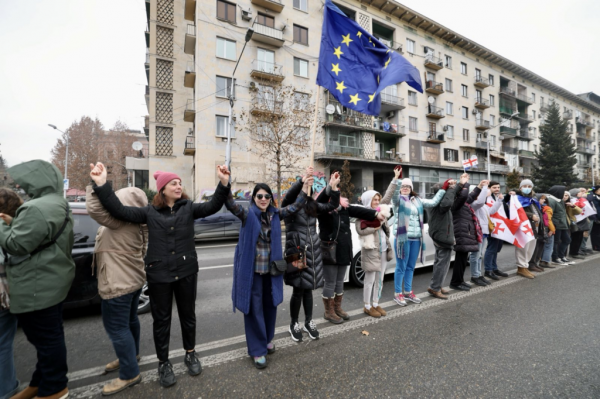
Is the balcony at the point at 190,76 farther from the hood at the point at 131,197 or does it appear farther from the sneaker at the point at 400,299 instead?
the sneaker at the point at 400,299

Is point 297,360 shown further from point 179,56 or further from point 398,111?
point 398,111

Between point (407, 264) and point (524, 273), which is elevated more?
point (407, 264)

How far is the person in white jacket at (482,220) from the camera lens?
5590 mm

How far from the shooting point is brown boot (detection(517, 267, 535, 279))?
623 centimetres

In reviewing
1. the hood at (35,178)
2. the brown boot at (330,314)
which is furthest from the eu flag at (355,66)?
the hood at (35,178)

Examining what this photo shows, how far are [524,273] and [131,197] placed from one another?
25.7ft

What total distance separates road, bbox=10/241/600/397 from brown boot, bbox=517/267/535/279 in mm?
861

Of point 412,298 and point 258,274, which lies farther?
point 412,298

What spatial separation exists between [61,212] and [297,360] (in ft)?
8.72

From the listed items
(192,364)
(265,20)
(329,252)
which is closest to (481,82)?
(265,20)

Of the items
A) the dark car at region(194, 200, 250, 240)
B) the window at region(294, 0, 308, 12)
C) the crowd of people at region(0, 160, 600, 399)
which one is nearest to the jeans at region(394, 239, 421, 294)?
the crowd of people at region(0, 160, 600, 399)

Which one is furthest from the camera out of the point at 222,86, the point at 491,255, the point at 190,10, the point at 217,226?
the point at 190,10

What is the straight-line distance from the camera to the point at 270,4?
894 inches

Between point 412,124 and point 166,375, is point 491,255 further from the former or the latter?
point 412,124
